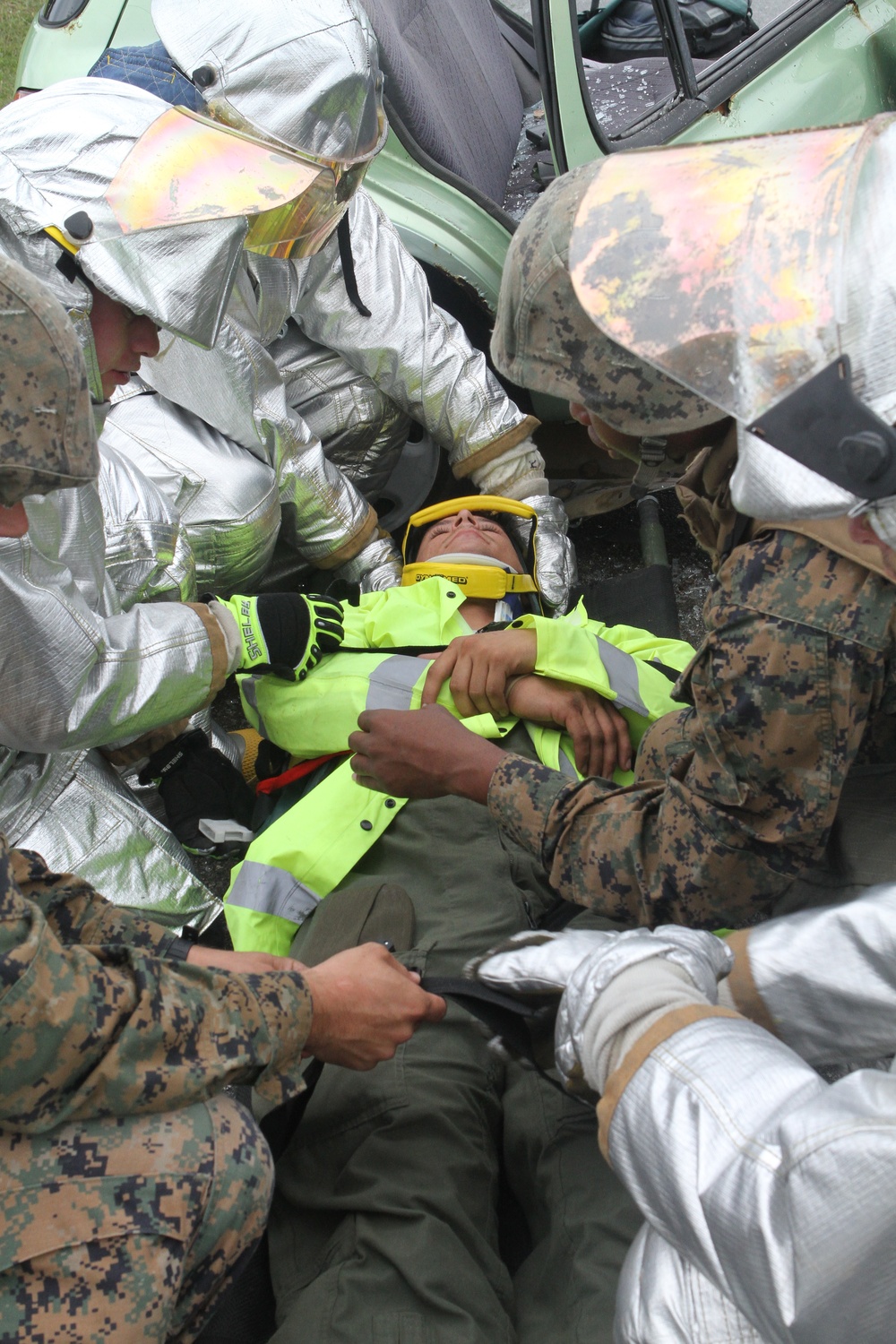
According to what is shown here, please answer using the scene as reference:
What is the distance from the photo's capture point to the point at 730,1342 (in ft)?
3.43

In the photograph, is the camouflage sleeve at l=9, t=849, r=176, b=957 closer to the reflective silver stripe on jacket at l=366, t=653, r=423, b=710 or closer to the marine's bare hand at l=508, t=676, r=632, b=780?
the reflective silver stripe on jacket at l=366, t=653, r=423, b=710

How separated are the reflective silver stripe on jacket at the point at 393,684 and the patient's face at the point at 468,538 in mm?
551

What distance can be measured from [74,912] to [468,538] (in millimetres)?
1841

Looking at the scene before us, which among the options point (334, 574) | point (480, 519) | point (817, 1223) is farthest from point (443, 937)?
point (334, 574)

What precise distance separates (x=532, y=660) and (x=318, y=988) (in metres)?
1.13

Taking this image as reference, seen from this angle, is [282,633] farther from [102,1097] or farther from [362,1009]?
[102,1097]

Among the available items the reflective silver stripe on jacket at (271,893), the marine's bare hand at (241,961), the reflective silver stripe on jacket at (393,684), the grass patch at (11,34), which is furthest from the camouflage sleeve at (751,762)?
the grass patch at (11,34)

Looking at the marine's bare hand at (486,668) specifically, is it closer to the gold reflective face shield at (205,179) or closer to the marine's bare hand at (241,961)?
the marine's bare hand at (241,961)

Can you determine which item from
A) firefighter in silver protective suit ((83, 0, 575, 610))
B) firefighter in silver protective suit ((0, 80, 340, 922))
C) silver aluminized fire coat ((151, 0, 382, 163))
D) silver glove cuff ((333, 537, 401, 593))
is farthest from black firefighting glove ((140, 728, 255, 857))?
silver aluminized fire coat ((151, 0, 382, 163))

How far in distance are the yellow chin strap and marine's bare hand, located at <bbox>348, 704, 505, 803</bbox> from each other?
74cm

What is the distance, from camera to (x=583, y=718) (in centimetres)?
252

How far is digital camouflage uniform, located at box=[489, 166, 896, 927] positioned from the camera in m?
1.38

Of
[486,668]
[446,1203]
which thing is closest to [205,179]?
[486,668]

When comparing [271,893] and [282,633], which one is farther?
[282,633]
